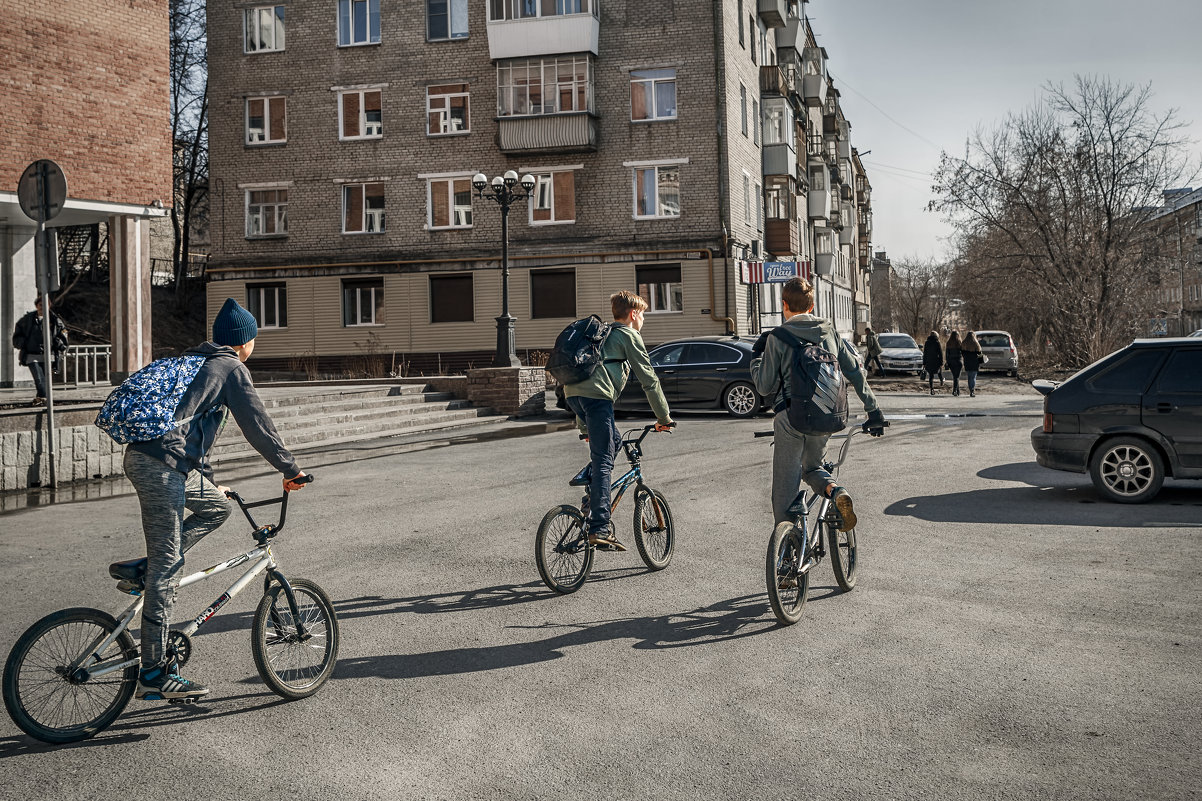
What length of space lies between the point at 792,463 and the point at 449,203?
29.5 meters

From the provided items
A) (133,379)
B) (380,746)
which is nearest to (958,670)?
(380,746)

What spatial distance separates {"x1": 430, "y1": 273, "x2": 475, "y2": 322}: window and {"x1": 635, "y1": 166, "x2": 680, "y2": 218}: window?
5.87 m

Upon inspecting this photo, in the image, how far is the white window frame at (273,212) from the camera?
35.2 m

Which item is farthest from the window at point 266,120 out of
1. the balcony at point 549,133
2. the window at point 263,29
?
the balcony at point 549,133

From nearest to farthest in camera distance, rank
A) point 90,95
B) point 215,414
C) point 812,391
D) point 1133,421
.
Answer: point 215,414, point 812,391, point 1133,421, point 90,95

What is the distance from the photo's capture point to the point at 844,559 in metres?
6.52

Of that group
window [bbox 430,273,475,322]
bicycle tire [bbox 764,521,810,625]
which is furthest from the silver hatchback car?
bicycle tire [bbox 764,521,810,625]

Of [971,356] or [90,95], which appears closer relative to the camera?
[90,95]

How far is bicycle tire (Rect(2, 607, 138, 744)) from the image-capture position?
13.5ft

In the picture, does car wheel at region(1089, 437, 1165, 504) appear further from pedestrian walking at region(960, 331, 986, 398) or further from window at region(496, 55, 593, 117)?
window at region(496, 55, 593, 117)

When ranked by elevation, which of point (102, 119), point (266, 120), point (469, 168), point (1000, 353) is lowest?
point (1000, 353)

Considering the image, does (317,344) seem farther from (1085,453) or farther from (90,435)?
(1085,453)

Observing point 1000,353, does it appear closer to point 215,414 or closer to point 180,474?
point 215,414

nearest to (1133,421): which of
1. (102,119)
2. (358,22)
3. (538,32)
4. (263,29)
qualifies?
(102,119)
